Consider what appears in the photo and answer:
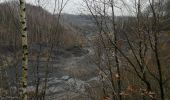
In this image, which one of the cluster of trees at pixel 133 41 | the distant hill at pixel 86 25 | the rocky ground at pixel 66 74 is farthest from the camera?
the rocky ground at pixel 66 74

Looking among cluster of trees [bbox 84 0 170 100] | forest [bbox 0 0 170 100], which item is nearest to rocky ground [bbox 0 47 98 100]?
forest [bbox 0 0 170 100]

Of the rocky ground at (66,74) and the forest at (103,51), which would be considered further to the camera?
the rocky ground at (66,74)

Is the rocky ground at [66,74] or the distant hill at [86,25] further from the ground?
the distant hill at [86,25]

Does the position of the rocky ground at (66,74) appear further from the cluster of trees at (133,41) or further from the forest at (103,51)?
the cluster of trees at (133,41)

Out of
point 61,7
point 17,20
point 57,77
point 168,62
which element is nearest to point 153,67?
point 168,62

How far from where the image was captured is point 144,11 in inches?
479

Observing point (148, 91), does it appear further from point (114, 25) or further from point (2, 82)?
point (2, 82)

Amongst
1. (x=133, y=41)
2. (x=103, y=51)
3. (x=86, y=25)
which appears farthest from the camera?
(x=86, y=25)

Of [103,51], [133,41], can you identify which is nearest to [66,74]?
[103,51]

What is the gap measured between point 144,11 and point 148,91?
3.20 m

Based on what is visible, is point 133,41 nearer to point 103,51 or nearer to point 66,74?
point 103,51

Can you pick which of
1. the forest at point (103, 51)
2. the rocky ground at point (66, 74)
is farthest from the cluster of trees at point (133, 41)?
the rocky ground at point (66, 74)

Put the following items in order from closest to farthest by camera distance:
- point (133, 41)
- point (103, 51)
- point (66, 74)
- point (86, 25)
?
1. point (133, 41)
2. point (103, 51)
3. point (86, 25)
4. point (66, 74)

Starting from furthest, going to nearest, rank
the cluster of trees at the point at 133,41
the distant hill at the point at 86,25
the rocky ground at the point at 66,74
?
1. the rocky ground at the point at 66,74
2. the distant hill at the point at 86,25
3. the cluster of trees at the point at 133,41
